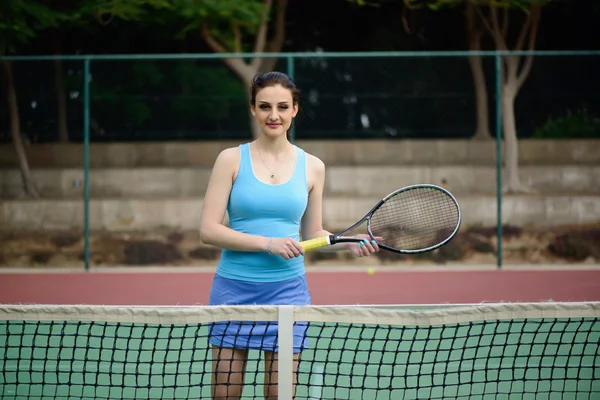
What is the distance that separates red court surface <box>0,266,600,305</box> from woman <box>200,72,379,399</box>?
498 cm

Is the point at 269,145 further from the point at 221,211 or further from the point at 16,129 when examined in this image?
the point at 16,129

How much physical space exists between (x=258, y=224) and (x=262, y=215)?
1.2 inches

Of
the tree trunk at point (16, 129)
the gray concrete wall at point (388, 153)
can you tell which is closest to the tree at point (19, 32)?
the tree trunk at point (16, 129)

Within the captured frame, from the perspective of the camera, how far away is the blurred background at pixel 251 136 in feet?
35.6

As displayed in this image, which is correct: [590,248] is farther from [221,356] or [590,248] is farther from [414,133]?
[221,356]

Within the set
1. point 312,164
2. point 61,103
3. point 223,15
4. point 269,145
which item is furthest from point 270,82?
point 61,103

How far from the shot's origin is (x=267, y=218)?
10.1ft

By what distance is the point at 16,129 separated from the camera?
1180 centimetres

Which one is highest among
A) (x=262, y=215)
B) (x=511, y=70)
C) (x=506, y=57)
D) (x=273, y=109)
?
(x=506, y=57)

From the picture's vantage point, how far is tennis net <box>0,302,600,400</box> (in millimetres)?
3213

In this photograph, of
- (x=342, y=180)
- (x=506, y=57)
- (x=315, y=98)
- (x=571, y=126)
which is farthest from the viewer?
(x=506, y=57)

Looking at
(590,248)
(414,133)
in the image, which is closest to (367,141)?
(414,133)

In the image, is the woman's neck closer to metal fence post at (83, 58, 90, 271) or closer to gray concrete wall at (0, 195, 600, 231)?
metal fence post at (83, 58, 90, 271)

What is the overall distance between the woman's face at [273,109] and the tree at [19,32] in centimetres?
855
